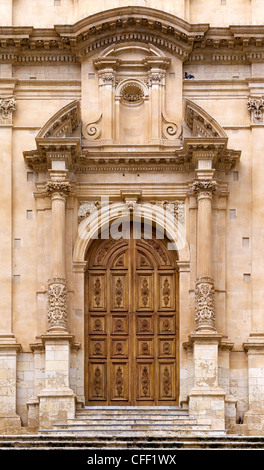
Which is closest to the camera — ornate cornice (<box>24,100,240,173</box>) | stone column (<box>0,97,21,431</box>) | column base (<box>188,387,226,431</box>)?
column base (<box>188,387,226,431</box>)

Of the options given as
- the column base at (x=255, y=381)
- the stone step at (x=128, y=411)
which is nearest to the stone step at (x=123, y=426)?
the stone step at (x=128, y=411)

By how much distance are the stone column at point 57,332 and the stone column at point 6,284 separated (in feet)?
2.86

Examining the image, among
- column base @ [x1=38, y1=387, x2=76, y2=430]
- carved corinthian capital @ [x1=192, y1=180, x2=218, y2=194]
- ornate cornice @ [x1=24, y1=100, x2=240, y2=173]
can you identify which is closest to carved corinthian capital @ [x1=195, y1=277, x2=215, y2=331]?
carved corinthian capital @ [x1=192, y1=180, x2=218, y2=194]

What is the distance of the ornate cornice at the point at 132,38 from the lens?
3847 cm

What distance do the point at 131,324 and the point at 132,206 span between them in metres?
2.76

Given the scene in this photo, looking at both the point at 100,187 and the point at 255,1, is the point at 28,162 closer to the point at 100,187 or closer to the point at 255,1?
the point at 100,187

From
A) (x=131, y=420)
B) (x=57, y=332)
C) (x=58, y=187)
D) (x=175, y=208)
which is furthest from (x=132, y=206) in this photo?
(x=131, y=420)

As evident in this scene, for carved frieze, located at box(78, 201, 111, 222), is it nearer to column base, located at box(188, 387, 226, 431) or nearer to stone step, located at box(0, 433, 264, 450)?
column base, located at box(188, 387, 226, 431)

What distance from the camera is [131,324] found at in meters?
38.2

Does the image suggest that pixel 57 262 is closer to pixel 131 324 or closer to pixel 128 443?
pixel 131 324

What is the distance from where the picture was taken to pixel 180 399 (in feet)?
123

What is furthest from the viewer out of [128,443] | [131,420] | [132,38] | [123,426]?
[132,38]

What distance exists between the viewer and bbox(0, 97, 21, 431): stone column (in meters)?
37.2

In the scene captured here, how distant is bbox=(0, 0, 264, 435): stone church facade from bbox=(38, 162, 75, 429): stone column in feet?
0.12
